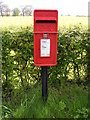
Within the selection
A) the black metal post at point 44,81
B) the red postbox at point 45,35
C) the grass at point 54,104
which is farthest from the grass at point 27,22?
the grass at point 54,104

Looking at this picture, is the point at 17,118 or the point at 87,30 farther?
the point at 87,30

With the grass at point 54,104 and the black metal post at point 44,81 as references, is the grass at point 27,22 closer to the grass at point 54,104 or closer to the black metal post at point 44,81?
the black metal post at point 44,81

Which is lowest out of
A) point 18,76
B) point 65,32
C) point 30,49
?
point 18,76

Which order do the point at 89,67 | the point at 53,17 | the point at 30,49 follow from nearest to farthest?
the point at 53,17 < the point at 30,49 < the point at 89,67

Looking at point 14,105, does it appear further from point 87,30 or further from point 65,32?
point 87,30

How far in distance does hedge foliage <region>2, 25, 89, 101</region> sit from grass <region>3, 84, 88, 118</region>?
208 millimetres

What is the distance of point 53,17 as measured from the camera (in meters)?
2.94

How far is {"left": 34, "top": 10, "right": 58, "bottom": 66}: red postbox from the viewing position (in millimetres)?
2936

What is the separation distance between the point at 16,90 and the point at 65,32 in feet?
4.64

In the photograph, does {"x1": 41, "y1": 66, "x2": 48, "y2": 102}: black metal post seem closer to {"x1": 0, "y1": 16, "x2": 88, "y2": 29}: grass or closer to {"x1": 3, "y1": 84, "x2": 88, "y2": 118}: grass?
{"x1": 3, "y1": 84, "x2": 88, "y2": 118}: grass

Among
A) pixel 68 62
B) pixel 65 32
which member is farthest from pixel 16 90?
pixel 65 32

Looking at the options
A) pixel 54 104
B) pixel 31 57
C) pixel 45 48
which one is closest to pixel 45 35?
pixel 45 48

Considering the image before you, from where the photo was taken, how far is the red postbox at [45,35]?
294cm

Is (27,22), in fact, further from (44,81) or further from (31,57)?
(44,81)
